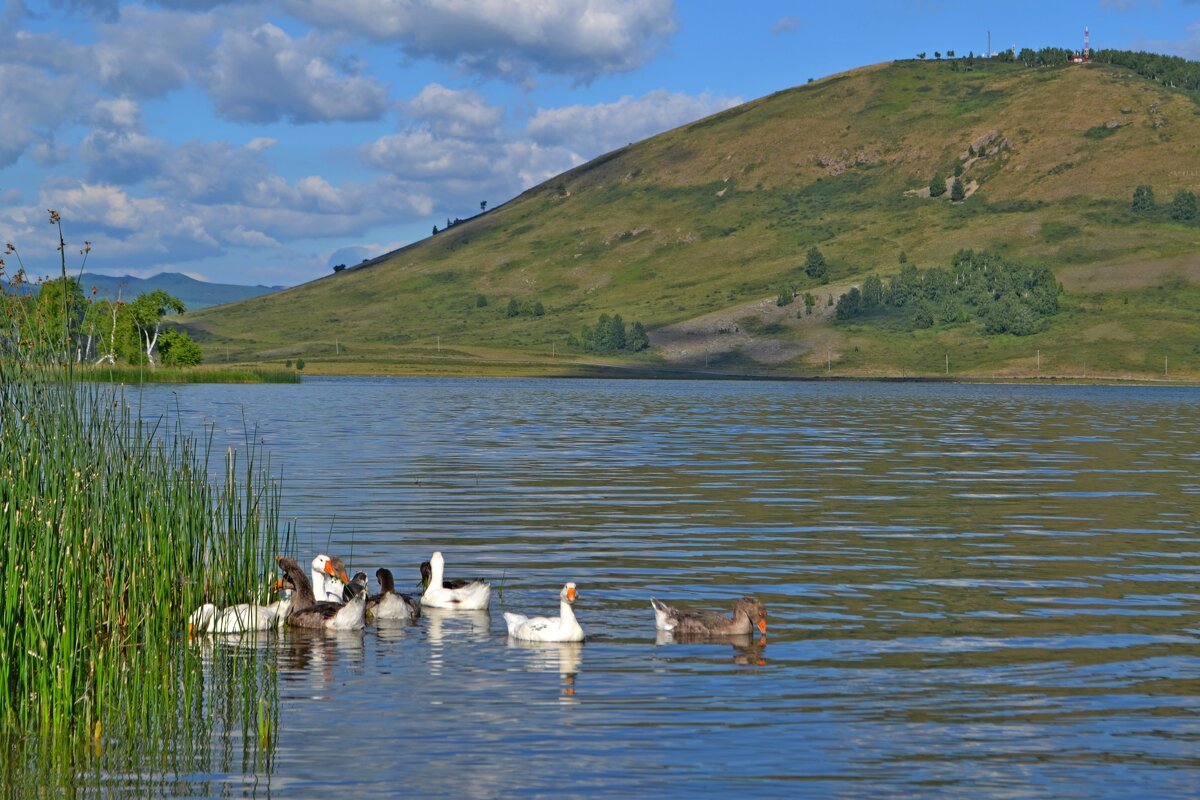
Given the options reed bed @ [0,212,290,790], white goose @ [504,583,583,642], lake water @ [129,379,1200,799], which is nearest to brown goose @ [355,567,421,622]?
lake water @ [129,379,1200,799]

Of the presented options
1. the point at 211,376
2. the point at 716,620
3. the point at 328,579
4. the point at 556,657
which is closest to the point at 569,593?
the point at 556,657

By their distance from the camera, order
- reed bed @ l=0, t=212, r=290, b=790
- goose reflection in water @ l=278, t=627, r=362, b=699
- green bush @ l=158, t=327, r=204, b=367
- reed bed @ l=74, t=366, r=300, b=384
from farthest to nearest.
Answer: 1. green bush @ l=158, t=327, r=204, b=367
2. reed bed @ l=74, t=366, r=300, b=384
3. goose reflection in water @ l=278, t=627, r=362, b=699
4. reed bed @ l=0, t=212, r=290, b=790

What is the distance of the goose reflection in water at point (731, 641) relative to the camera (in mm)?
19781

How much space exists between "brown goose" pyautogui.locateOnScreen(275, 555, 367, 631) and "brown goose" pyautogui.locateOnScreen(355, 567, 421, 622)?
361 mm

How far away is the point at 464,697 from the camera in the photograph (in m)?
17.2

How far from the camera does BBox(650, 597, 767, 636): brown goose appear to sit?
806 inches

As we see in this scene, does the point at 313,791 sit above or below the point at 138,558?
below

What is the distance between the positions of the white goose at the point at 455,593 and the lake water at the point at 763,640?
10.5 inches

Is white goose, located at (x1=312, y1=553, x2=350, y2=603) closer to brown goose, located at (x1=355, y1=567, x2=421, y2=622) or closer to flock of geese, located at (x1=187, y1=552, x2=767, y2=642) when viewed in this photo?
flock of geese, located at (x1=187, y1=552, x2=767, y2=642)

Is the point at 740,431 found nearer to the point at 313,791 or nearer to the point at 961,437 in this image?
the point at 961,437

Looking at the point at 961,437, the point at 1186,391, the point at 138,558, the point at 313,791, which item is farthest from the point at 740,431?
the point at 1186,391

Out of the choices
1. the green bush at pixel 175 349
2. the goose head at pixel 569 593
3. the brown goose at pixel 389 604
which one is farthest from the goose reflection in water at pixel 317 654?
the green bush at pixel 175 349

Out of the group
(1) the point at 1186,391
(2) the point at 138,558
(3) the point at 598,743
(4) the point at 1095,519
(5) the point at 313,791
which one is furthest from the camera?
(1) the point at 1186,391

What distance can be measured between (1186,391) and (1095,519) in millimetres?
129026
